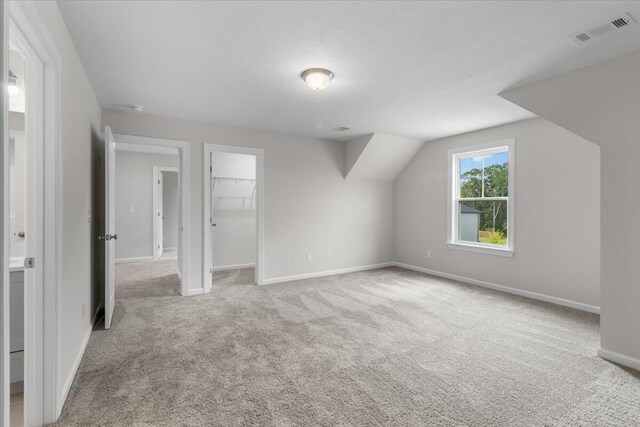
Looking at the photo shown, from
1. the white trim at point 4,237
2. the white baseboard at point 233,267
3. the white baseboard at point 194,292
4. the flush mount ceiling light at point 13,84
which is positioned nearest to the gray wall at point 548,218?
the white baseboard at point 233,267

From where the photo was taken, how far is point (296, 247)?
5.03 metres

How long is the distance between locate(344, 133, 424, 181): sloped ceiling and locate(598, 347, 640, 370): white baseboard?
11.9 ft

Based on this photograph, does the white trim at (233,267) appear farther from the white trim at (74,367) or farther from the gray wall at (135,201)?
the white trim at (74,367)

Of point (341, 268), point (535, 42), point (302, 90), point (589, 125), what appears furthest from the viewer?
point (341, 268)

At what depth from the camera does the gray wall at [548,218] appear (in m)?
3.51

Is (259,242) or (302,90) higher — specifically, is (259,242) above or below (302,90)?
below

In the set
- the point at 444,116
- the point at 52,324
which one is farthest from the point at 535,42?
the point at 52,324

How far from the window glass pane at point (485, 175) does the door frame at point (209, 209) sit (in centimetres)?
320

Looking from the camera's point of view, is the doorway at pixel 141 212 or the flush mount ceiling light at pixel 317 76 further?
the doorway at pixel 141 212

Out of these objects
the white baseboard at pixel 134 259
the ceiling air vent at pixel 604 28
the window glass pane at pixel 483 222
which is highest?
the ceiling air vent at pixel 604 28

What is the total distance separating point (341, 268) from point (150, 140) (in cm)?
354

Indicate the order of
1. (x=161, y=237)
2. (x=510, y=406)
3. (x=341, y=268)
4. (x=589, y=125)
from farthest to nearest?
1. (x=161, y=237)
2. (x=341, y=268)
3. (x=589, y=125)
4. (x=510, y=406)

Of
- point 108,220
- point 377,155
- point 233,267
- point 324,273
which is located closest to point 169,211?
point 233,267

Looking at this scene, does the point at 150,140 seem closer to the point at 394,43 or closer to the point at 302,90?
the point at 302,90
